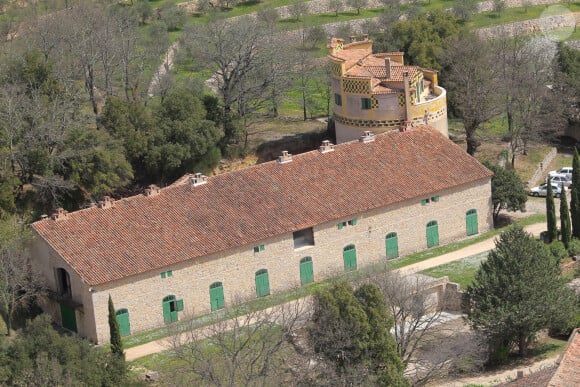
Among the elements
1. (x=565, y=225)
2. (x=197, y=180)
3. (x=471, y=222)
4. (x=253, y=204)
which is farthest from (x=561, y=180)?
(x=197, y=180)

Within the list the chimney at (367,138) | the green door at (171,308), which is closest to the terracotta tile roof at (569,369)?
the green door at (171,308)

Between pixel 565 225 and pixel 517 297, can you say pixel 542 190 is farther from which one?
pixel 517 297

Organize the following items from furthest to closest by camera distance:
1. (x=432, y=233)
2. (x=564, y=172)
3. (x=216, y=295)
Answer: (x=564, y=172)
(x=432, y=233)
(x=216, y=295)

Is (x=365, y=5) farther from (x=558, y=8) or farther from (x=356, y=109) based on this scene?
(x=356, y=109)

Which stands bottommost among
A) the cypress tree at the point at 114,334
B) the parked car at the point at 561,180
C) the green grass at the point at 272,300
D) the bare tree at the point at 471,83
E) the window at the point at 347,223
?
the parked car at the point at 561,180

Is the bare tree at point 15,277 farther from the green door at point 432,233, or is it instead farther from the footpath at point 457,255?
the green door at point 432,233

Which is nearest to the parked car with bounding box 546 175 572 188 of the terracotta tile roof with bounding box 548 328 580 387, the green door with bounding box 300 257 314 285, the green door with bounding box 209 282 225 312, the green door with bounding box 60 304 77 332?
the green door with bounding box 300 257 314 285

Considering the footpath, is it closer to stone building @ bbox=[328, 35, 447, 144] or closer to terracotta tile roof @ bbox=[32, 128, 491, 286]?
terracotta tile roof @ bbox=[32, 128, 491, 286]
